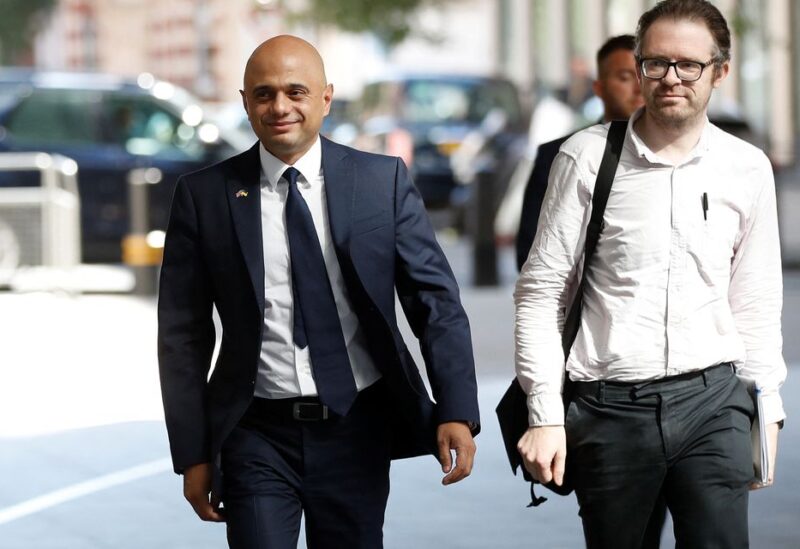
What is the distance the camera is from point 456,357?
4.00 m

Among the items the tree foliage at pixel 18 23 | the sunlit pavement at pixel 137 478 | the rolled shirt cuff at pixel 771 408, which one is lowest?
the sunlit pavement at pixel 137 478

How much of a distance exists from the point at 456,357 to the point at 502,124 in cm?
1653

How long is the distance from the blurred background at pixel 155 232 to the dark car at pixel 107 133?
0.02 m

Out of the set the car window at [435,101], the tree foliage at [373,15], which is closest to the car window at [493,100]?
the car window at [435,101]

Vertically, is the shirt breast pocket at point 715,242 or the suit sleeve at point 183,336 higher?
the shirt breast pocket at point 715,242

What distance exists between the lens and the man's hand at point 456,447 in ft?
12.8

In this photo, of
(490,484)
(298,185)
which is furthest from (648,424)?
(490,484)

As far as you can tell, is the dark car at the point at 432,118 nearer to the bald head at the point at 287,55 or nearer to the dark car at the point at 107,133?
the dark car at the point at 107,133

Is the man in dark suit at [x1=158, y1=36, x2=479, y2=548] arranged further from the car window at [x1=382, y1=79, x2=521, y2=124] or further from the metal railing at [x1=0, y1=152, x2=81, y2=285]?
the car window at [x1=382, y1=79, x2=521, y2=124]

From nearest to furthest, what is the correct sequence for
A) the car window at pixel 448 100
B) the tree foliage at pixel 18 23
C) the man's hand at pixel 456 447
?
the man's hand at pixel 456 447, the car window at pixel 448 100, the tree foliage at pixel 18 23

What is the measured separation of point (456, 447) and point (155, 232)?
11571mm

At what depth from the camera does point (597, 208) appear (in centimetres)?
384

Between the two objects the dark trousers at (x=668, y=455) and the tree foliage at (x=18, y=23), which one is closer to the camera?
the dark trousers at (x=668, y=455)

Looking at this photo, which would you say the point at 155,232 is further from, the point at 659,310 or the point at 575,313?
the point at 659,310
